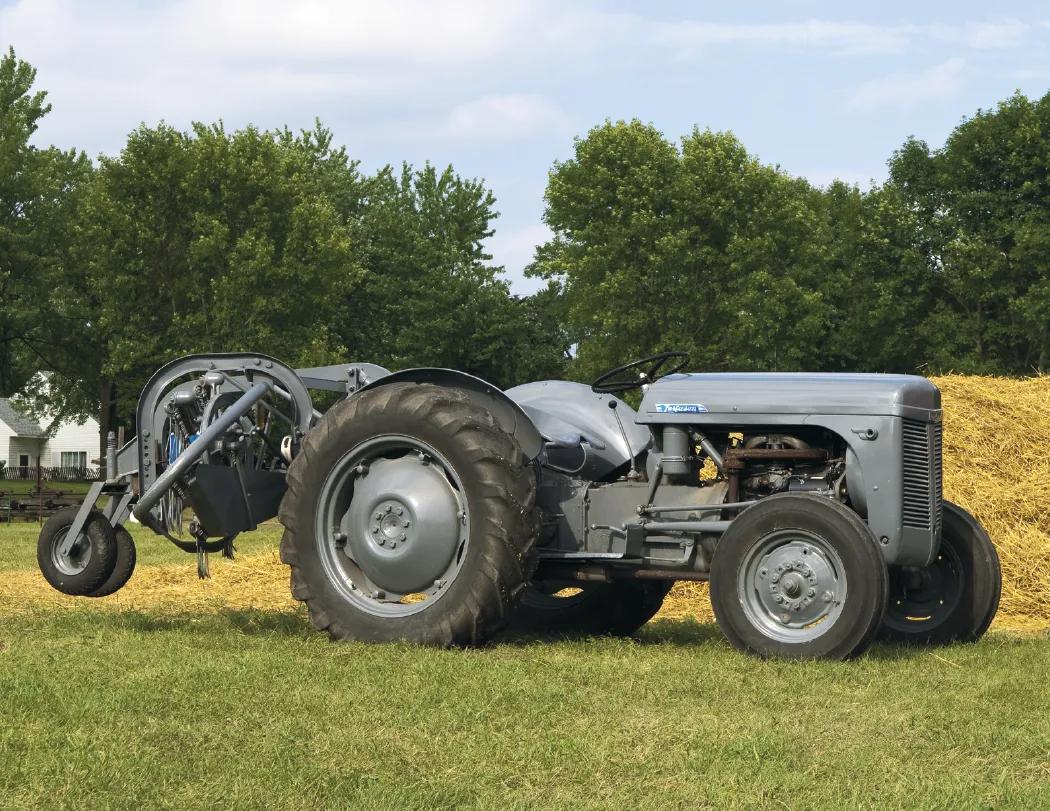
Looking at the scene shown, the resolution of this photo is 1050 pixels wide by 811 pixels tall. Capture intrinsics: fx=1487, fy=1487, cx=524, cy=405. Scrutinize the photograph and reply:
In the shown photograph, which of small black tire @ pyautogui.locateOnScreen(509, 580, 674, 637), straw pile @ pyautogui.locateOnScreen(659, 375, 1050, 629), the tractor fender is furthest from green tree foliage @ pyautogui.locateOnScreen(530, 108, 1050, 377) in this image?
the tractor fender

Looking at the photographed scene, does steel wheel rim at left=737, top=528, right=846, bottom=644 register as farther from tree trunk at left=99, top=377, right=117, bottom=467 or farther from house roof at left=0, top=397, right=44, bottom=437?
house roof at left=0, top=397, right=44, bottom=437

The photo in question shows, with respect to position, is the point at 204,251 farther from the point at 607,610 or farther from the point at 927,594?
the point at 927,594

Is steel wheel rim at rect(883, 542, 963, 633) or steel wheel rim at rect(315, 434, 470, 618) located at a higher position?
steel wheel rim at rect(315, 434, 470, 618)

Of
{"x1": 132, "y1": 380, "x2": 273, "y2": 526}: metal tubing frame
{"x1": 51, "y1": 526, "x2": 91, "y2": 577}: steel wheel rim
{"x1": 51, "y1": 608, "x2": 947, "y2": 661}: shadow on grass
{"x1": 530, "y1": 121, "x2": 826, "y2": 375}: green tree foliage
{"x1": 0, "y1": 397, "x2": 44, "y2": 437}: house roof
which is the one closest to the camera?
{"x1": 132, "y1": 380, "x2": 273, "y2": 526}: metal tubing frame

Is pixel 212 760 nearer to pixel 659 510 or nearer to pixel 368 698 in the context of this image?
pixel 368 698

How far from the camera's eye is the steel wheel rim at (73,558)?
896 centimetres

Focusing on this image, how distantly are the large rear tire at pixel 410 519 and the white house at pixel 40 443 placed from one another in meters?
73.3

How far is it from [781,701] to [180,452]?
14.3 feet

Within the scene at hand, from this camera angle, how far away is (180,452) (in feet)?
29.6

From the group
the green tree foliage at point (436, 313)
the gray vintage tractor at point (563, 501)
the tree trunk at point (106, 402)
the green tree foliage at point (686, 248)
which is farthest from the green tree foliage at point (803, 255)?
the gray vintage tractor at point (563, 501)

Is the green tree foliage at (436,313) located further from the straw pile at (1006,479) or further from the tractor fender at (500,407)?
the tractor fender at (500,407)

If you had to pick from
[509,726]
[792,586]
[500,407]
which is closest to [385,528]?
[500,407]

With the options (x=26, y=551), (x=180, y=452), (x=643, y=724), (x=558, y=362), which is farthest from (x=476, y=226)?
(x=643, y=724)

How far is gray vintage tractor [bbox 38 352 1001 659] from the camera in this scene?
755cm
